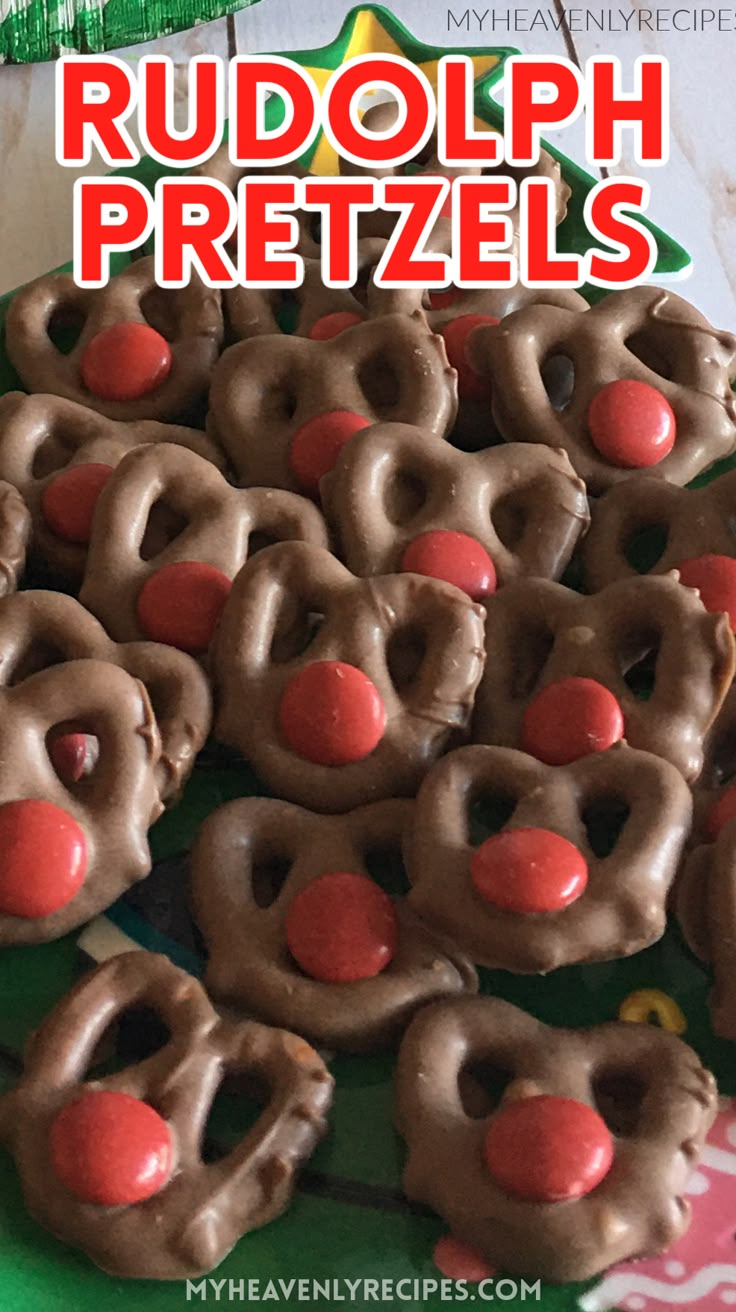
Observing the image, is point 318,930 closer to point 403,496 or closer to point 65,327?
point 403,496

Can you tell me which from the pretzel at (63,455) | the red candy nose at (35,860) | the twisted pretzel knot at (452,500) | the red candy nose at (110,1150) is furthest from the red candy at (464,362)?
the red candy nose at (110,1150)

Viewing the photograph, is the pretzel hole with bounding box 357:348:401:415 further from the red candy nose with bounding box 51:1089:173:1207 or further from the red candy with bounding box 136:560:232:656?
the red candy nose with bounding box 51:1089:173:1207

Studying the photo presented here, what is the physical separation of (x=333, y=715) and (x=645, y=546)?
347mm

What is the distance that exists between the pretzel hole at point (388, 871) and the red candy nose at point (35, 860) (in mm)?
204

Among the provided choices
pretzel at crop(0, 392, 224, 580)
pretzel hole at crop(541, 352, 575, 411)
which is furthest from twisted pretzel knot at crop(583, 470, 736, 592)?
pretzel at crop(0, 392, 224, 580)

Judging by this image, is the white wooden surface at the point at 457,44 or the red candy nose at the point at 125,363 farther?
the white wooden surface at the point at 457,44

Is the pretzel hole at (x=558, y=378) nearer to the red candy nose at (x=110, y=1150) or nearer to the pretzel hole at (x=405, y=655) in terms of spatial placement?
the pretzel hole at (x=405, y=655)

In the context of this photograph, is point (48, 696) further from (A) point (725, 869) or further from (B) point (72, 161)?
(B) point (72, 161)

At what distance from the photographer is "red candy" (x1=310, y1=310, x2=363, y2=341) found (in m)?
1.26

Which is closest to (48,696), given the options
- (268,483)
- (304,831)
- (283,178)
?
(304,831)

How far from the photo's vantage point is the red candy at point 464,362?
1239 mm

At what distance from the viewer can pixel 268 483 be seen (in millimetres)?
1179

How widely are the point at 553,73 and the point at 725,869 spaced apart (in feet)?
3.59

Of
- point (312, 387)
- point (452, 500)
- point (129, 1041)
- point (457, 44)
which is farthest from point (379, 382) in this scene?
point (457, 44)
